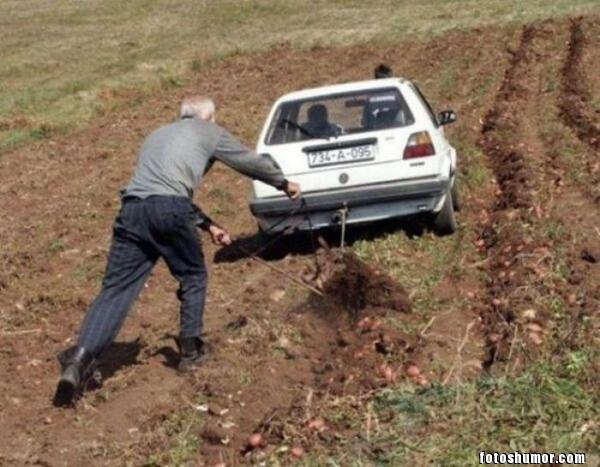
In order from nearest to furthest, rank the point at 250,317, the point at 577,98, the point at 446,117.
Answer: the point at 250,317 → the point at 446,117 → the point at 577,98

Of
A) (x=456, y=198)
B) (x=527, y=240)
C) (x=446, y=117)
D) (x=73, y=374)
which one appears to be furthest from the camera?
(x=456, y=198)

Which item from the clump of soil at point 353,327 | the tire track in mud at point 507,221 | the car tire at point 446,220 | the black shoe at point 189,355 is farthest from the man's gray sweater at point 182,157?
the car tire at point 446,220

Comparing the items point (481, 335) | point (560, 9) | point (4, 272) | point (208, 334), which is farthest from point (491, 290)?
point (560, 9)

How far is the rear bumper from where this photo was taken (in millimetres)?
10195

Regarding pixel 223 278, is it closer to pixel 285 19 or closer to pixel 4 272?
pixel 4 272

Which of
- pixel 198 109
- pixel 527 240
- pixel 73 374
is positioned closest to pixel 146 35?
pixel 527 240

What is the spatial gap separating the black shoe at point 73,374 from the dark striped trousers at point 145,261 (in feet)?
0.28

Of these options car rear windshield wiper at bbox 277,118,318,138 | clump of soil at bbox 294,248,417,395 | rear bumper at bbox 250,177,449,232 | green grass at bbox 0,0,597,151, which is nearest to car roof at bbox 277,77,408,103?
car rear windshield wiper at bbox 277,118,318,138

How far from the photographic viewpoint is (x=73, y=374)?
7129 millimetres

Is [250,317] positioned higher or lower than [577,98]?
higher

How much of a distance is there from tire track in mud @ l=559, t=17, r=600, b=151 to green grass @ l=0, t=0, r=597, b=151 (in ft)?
7.84

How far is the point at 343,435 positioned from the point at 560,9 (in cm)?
2532

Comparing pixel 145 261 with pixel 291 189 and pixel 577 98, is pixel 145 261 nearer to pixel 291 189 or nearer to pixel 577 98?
pixel 291 189

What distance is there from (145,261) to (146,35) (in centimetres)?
2660
